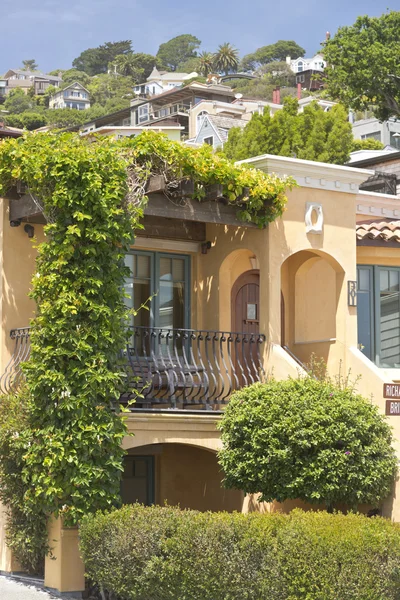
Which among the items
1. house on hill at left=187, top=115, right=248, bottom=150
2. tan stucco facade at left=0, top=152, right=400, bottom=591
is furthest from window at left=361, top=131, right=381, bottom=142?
tan stucco facade at left=0, top=152, right=400, bottom=591

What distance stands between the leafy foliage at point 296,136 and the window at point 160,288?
1653 centimetres

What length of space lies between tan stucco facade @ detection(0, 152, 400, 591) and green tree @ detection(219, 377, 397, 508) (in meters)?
0.74

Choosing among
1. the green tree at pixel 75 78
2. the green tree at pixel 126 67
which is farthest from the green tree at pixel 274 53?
the green tree at pixel 75 78

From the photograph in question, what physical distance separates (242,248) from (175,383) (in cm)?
250

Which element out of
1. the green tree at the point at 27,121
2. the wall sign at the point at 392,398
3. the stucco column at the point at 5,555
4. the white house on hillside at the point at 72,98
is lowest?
the stucco column at the point at 5,555

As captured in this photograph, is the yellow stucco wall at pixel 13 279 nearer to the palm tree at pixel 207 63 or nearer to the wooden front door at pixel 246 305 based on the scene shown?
the wooden front door at pixel 246 305

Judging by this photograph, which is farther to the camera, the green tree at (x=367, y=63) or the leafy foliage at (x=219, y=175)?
the green tree at (x=367, y=63)

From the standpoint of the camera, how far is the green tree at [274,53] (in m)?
177

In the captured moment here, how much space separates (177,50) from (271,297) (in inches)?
7328

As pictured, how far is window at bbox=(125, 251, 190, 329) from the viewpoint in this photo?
1608 cm

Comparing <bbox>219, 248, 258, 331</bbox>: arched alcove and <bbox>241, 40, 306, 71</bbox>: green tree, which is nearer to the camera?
<bbox>219, 248, 258, 331</bbox>: arched alcove

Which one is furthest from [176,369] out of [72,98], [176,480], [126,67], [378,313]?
[126,67]

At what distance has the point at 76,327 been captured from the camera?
12891 millimetres

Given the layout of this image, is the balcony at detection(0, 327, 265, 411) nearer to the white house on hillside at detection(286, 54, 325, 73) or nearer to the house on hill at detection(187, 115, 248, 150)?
the house on hill at detection(187, 115, 248, 150)
